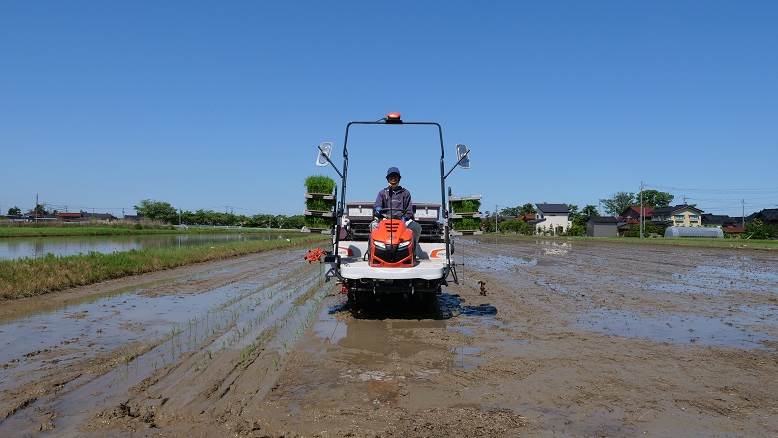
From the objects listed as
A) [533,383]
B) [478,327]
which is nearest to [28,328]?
[478,327]

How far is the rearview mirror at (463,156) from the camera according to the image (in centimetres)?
828

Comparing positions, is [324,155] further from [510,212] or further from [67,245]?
[510,212]

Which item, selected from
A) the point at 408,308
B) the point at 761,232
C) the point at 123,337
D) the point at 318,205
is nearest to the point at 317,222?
the point at 318,205

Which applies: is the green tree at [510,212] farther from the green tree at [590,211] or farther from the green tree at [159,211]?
the green tree at [159,211]

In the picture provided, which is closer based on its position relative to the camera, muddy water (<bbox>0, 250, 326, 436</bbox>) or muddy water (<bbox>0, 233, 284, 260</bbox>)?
muddy water (<bbox>0, 250, 326, 436</bbox>)

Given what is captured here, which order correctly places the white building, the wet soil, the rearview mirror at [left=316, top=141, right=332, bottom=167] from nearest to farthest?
the wet soil → the rearview mirror at [left=316, top=141, right=332, bottom=167] → the white building

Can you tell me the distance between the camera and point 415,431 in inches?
157

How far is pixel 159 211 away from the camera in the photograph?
4466 inches

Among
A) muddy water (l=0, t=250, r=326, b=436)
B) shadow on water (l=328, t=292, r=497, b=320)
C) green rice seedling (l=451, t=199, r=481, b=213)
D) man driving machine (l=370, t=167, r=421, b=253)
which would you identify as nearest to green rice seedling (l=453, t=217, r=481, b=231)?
green rice seedling (l=451, t=199, r=481, b=213)

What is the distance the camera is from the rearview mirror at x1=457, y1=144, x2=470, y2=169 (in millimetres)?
8281

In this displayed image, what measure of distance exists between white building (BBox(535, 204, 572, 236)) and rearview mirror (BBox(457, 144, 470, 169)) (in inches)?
3505

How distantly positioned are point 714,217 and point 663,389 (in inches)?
4256

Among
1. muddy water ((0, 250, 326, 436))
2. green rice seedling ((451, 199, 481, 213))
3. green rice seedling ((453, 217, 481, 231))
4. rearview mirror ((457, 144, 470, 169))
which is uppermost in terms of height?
rearview mirror ((457, 144, 470, 169))

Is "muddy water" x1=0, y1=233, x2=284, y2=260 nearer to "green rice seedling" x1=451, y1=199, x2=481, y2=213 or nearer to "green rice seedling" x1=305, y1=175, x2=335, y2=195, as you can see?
"green rice seedling" x1=305, y1=175, x2=335, y2=195
